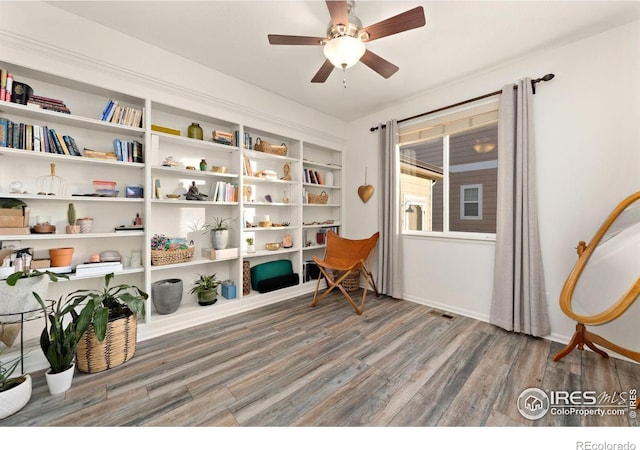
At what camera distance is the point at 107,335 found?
177cm

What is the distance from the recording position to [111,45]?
6.70 feet

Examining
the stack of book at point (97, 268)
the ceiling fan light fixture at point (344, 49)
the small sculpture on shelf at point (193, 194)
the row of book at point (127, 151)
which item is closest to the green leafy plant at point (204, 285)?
the stack of book at point (97, 268)

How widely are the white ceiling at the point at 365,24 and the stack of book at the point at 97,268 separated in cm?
192

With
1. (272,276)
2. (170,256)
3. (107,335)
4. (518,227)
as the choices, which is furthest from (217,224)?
(518,227)

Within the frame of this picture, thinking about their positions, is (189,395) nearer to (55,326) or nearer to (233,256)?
(55,326)

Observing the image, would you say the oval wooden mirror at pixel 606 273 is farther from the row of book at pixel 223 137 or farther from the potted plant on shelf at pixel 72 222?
the potted plant on shelf at pixel 72 222

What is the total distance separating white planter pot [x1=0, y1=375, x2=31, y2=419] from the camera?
1312 mm

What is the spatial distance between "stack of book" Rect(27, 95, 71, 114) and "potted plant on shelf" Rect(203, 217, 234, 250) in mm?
1459

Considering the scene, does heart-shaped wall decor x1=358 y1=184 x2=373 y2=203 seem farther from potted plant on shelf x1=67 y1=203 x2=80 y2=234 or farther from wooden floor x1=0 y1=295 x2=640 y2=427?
potted plant on shelf x1=67 y1=203 x2=80 y2=234

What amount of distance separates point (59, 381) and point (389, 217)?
324 centimetres

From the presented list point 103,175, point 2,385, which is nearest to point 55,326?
point 2,385

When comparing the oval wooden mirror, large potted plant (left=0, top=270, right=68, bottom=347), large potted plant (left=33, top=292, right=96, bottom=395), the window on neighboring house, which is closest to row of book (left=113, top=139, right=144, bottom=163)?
large potted plant (left=0, top=270, right=68, bottom=347)

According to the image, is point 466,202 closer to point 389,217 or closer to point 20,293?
point 389,217

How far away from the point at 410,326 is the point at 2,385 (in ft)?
9.35
